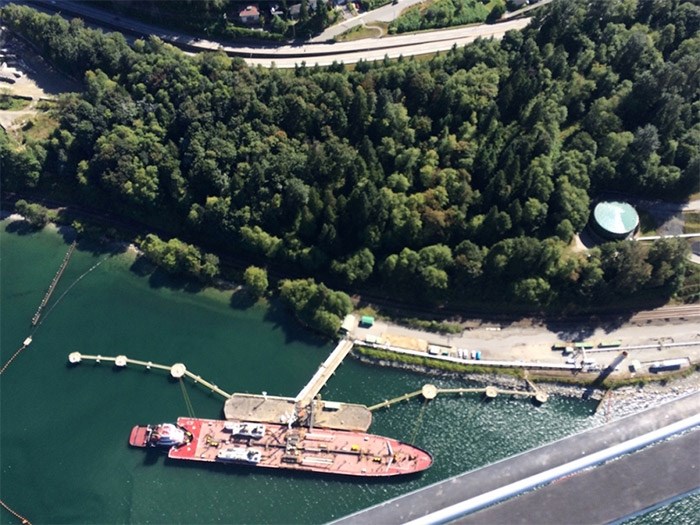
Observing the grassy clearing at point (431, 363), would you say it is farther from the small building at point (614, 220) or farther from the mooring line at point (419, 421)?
the small building at point (614, 220)

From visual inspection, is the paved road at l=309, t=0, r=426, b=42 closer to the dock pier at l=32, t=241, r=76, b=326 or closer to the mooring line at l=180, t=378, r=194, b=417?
the dock pier at l=32, t=241, r=76, b=326

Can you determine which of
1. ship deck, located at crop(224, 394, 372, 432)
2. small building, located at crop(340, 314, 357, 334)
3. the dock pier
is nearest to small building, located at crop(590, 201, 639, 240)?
small building, located at crop(340, 314, 357, 334)

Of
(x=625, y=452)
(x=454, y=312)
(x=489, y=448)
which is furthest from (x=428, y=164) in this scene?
(x=625, y=452)

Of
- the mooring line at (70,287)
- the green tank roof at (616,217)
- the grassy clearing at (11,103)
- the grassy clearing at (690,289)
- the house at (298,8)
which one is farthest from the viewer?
the house at (298,8)

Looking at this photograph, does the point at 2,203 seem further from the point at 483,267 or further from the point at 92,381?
the point at 483,267

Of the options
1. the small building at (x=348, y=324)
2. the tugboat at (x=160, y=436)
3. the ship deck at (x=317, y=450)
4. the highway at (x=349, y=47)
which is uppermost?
the highway at (x=349, y=47)

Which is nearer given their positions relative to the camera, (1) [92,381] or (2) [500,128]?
(1) [92,381]

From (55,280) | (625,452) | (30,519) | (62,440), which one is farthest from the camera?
(55,280)

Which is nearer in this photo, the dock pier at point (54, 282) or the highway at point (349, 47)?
the dock pier at point (54, 282)

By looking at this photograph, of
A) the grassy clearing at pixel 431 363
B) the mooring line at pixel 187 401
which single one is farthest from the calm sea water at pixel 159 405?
the grassy clearing at pixel 431 363
